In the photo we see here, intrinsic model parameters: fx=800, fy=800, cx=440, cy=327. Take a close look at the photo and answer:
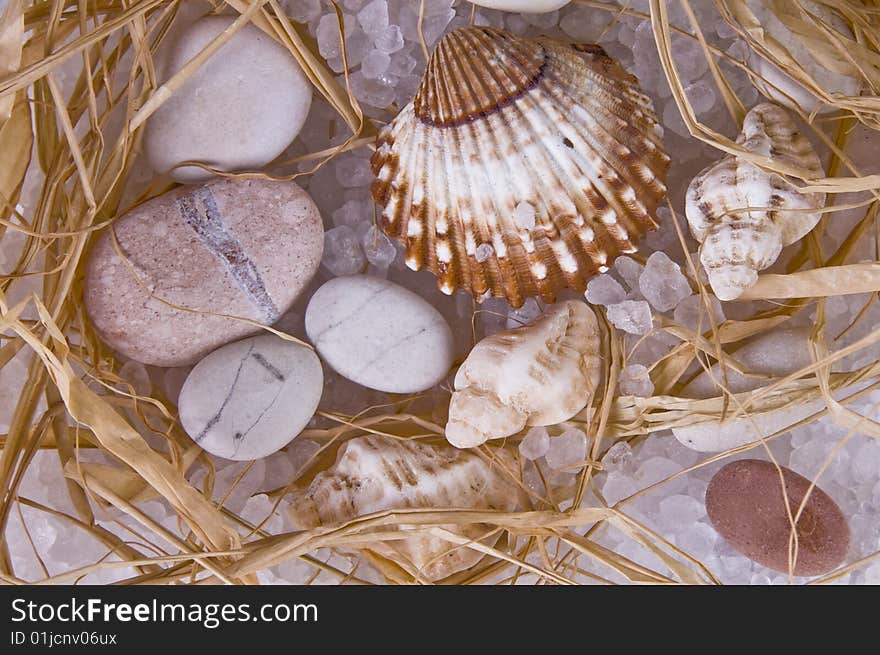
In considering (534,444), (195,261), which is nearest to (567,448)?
(534,444)

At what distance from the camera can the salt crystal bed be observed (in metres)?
0.87

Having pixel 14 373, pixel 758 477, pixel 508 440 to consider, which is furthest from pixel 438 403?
pixel 14 373

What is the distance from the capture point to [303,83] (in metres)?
0.85

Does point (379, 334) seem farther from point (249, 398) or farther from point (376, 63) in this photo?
point (376, 63)

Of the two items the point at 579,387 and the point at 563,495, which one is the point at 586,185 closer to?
the point at 579,387

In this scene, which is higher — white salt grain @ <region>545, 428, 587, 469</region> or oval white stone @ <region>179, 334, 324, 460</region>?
oval white stone @ <region>179, 334, 324, 460</region>

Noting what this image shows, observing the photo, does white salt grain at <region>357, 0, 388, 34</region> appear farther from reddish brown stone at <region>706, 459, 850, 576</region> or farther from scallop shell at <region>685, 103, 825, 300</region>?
reddish brown stone at <region>706, 459, 850, 576</region>

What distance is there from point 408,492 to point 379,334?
0.17 m

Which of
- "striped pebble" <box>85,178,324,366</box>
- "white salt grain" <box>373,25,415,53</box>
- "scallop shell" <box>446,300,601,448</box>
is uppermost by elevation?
"white salt grain" <box>373,25,415,53</box>

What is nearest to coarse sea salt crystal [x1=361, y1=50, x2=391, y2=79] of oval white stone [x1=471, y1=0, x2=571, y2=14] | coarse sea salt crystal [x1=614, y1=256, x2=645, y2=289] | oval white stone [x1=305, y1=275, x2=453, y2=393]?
oval white stone [x1=471, y1=0, x2=571, y2=14]

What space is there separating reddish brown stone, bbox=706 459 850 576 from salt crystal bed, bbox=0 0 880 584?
0.05m

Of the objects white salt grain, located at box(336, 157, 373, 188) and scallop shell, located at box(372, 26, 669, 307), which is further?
white salt grain, located at box(336, 157, 373, 188)

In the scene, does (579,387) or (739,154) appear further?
(579,387)
